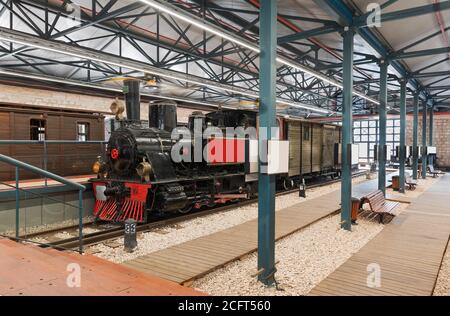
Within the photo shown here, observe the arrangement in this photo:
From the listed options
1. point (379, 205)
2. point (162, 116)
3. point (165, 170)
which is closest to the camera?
point (165, 170)

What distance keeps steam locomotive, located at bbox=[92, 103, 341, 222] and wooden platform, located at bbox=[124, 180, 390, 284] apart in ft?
4.81

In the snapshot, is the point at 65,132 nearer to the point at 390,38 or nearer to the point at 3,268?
the point at 3,268

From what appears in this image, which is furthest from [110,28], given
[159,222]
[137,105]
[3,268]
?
[3,268]

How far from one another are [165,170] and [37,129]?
5.16 metres

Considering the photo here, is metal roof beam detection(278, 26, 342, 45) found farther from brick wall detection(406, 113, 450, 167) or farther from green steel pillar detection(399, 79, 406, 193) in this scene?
brick wall detection(406, 113, 450, 167)

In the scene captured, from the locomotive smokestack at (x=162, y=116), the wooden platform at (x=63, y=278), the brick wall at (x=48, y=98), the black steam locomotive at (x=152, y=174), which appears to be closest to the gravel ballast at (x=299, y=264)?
the wooden platform at (x=63, y=278)

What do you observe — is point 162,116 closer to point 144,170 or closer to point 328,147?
point 144,170

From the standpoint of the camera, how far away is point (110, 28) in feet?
29.3

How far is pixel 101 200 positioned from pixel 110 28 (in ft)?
15.6

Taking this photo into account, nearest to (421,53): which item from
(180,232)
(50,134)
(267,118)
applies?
(267,118)

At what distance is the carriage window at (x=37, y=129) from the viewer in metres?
9.61

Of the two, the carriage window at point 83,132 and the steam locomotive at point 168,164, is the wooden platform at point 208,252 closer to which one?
the steam locomotive at point 168,164

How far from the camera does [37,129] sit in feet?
32.0
